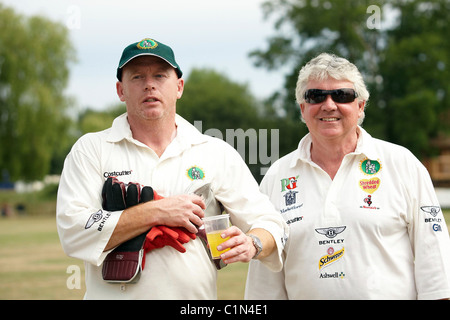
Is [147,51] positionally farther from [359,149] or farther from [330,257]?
[330,257]

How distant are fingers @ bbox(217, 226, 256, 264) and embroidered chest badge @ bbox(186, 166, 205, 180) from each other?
0.47 metres

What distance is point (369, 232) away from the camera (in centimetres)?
410

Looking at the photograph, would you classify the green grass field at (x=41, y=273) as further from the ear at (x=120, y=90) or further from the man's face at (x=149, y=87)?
the man's face at (x=149, y=87)

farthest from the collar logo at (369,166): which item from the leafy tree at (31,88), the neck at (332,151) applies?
the leafy tree at (31,88)

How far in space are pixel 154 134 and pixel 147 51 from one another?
1.78 feet

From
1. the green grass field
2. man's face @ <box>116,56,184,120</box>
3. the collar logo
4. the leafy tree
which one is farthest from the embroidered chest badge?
the leafy tree

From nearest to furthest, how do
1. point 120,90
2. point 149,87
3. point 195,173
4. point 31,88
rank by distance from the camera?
point 149,87 → point 195,173 → point 120,90 → point 31,88

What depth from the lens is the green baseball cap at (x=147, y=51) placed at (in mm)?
3625

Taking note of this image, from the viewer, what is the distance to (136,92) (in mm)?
3648

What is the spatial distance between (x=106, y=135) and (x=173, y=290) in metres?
1.10

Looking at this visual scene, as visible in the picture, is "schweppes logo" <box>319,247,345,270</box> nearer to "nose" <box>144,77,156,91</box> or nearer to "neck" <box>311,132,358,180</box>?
"neck" <box>311,132,358,180</box>

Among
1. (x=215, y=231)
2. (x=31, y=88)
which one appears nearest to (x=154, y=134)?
(x=215, y=231)
